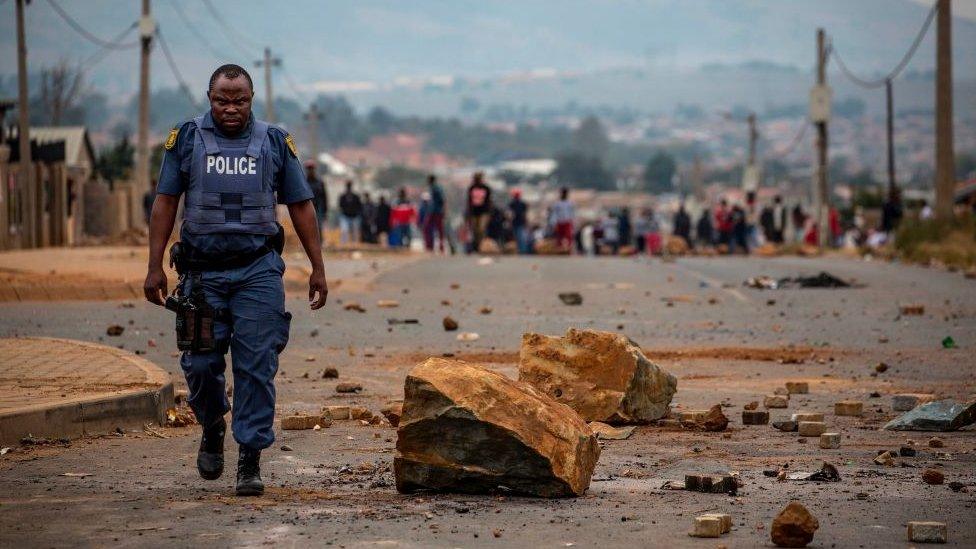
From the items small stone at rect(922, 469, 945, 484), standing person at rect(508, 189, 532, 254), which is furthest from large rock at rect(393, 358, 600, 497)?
standing person at rect(508, 189, 532, 254)

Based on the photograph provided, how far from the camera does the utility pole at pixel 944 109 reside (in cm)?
3756

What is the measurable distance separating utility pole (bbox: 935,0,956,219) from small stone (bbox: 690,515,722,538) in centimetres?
3190

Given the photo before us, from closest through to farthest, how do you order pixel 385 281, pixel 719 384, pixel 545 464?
pixel 545 464
pixel 719 384
pixel 385 281

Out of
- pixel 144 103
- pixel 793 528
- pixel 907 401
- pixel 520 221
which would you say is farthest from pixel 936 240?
pixel 793 528

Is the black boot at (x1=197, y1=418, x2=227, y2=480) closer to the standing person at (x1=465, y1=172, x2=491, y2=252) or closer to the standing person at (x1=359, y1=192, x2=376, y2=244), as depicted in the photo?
the standing person at (x1=465, y1=172, x2=491, y2=252)

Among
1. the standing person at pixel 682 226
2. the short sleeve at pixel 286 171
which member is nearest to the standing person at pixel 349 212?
the standing person at pixel 682 226

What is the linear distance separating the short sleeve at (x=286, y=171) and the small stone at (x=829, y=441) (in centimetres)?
300

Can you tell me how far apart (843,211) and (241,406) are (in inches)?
4024

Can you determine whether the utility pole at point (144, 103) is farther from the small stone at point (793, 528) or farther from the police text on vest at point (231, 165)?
the small stone at point (793, 528)

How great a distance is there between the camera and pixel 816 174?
52594 mm

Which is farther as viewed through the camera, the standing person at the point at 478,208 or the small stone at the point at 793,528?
the standing person at the point at 478,208

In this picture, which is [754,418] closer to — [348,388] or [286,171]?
[348,388]

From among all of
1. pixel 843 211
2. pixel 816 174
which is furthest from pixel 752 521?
pixel 843 211

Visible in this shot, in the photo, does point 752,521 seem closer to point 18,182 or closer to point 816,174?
point 18,182
